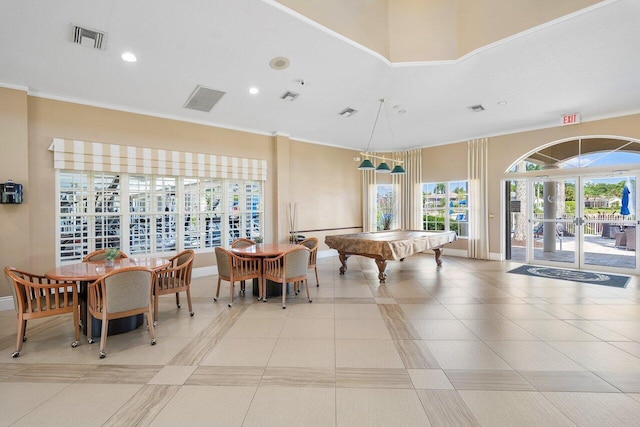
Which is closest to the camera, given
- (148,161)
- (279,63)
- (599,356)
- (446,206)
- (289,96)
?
(599,356)

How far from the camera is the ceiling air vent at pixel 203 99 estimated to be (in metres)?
4.87

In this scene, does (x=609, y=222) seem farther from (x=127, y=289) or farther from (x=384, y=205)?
(x=127, y=289)

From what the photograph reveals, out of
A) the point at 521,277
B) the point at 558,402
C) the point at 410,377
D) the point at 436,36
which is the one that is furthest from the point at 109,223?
the point at 521,277

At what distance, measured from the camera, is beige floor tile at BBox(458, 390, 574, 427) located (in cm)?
196

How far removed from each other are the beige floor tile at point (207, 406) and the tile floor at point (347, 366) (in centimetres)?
1

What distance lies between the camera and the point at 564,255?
688 centimetres

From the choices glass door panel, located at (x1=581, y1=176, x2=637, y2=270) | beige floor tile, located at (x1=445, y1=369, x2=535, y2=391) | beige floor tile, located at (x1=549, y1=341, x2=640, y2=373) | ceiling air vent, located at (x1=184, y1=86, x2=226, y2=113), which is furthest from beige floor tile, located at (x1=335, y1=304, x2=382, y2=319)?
glass door panel, located at (x1=581, y1=176, x2=637, y2=270)

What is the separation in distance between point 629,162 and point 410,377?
23.2ft

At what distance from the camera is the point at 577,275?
5.98m

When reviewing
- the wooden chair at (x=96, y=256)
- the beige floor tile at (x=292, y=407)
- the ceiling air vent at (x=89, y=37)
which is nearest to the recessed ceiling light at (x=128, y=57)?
the ceiling air vent at (x=89, y=37)

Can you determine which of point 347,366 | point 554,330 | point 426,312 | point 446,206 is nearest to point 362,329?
point 347,366

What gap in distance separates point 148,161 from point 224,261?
2.82 metres

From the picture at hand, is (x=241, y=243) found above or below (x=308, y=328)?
above

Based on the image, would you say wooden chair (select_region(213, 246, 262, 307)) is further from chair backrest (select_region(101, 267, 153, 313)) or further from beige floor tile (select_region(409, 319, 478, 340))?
beige floor tile (select_region(409, 319, 478, 340))
